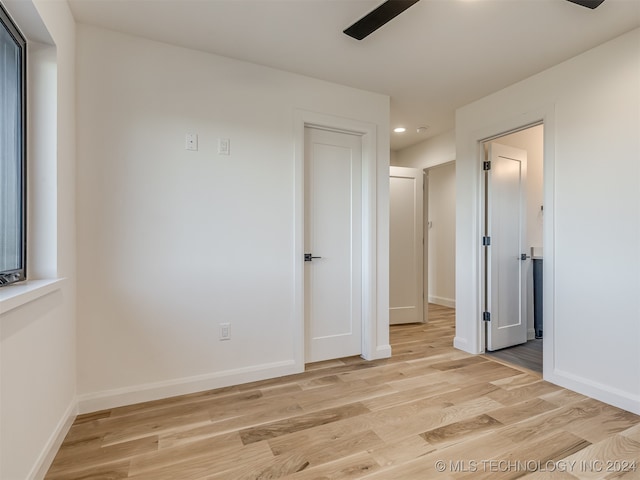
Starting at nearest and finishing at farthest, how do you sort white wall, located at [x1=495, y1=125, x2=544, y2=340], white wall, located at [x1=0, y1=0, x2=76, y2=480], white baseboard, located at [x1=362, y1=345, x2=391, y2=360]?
white wall, located at [x1=0, y1=0, x2=76, y2=480] → white baseboard, located at [x1=362, y1=345, x2=391, y2=360] → white wall, located at [x1=495, y1=125, x2=544, y2=340]

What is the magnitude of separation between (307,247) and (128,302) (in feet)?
4.59

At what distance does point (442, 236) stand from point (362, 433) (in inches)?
174

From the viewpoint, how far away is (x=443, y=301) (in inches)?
221

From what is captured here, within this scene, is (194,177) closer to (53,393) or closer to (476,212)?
(53,393)

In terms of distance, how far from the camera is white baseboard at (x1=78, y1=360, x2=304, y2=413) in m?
2.10

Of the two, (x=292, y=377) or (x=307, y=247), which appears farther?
(x=307, y=247)

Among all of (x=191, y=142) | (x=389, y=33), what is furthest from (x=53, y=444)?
(x=389, y=33)

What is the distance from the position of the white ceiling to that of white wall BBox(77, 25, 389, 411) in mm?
200

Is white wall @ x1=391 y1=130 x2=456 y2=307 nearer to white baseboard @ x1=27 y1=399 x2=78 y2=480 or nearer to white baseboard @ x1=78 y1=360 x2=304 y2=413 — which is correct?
white baseboard @ x1=78 y1=360 x2=304 y2=413

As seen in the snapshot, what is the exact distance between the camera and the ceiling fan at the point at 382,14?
5.18 feet

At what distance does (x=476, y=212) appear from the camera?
317cm

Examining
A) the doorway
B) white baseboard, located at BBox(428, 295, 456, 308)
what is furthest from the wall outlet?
white baseboard, located at BBox(428, 295, 456, 308)

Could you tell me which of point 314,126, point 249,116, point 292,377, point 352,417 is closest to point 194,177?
point 249,116

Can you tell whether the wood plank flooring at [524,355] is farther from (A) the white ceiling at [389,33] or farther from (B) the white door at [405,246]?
A: (A) the white ceiling at [389,33]
